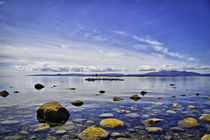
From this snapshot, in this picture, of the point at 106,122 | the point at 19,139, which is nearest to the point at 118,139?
the point at 106,122

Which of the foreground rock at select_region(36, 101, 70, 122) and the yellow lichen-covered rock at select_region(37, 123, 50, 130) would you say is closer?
the yellow lichen-covered rock at select_region(37, 123, 50, 130)

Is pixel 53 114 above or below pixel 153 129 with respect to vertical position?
above

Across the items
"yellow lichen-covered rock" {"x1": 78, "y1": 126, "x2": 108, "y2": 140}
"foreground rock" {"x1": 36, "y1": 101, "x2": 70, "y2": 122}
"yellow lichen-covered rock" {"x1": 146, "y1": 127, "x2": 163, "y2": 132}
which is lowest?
"yellow lichen-covered rock" {"x1": 146, "y1": 127, "x2": 163, "y2": 132}

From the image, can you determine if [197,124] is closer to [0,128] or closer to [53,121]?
[53,121]

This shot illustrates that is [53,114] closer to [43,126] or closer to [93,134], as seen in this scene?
[43,126]

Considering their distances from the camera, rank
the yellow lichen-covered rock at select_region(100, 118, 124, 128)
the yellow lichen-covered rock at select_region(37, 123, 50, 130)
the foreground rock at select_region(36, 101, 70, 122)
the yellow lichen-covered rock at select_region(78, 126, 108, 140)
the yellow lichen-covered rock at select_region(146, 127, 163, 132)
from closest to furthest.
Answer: the yellow lichen-covered rock at select_region(78, 126, 108, 140)
the yellow lichen-covered rock at select_region(146, 127, 163, 132)
the yellow lichen-covered rock at select_region(37, 123, 50, 130)
the yellow lichen-covered rock at select_region(100, 118, 124, 128)
the foreground rock at select_region(36, 101, 70, 122)

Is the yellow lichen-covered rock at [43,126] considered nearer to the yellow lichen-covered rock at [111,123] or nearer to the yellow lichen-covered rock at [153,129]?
the yellow lichen-covered rock at [111,123]

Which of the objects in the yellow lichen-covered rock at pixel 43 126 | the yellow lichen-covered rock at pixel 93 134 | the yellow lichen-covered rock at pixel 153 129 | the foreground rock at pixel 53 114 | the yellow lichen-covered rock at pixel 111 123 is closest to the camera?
the yellow lichen-covered rock at pixel 93 134

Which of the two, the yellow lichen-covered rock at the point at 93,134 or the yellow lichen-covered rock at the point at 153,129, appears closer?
the yellow lichen-covered rock at the point at 93,134

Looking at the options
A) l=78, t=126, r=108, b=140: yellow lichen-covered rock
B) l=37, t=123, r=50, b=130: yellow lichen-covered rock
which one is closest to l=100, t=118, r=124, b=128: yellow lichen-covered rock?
l=78, t=126, r=108, b=140: yellow lichen-covered rock

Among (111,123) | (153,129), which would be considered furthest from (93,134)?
(153,129)

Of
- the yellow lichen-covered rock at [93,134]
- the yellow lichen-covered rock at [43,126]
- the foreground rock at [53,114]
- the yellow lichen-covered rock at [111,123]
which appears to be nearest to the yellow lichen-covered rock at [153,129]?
Result: the yellow lichen-covered rock at [111,123]

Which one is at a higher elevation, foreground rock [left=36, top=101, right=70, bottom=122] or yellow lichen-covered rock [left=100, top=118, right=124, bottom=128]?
foreground rock [left=36, top=101, right=70, bottom=122]

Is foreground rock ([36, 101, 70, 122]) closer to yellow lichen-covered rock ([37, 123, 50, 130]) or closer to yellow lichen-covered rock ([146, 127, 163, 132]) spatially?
yellow lichen-covered rock ([37, 123, 50, 130])
